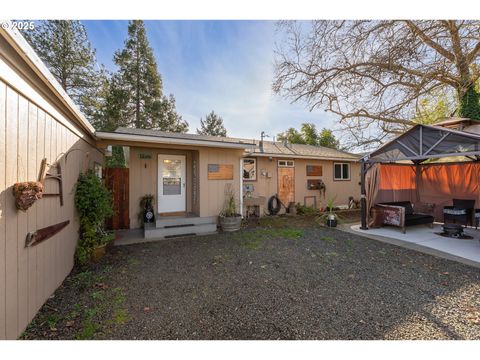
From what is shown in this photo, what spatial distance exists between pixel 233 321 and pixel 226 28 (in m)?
5.49

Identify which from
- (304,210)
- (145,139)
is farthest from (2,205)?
(304,210)


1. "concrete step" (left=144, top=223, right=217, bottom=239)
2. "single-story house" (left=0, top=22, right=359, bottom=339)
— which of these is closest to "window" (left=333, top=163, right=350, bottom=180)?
"single-story house" (left=0, top=22, right=359, bottom=339)

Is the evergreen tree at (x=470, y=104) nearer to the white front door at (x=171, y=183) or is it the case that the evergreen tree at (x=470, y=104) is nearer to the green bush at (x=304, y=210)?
the green bush at (x=304, y=210)

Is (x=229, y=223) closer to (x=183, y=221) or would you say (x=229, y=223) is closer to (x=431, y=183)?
(x=183, y=221)

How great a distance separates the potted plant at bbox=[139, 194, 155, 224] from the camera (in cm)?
610

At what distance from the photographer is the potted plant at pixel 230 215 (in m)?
6.24

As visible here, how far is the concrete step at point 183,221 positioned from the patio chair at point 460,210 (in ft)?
23.2

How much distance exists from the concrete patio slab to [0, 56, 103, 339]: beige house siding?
6.66 m

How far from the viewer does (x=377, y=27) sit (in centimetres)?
578

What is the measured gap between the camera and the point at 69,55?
11445 mm

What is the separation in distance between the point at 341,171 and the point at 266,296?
9858 millimetres

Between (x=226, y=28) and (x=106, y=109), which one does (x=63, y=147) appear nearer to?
(x=226, y=28)

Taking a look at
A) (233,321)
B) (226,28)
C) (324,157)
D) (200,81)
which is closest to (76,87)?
(200,81)

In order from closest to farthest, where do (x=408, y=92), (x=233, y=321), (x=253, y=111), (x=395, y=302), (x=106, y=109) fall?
(x=233, y=321) → (x=395, y=302) → (x=408, y=92) → (x=253, y=111) → (x=106, y=109)
